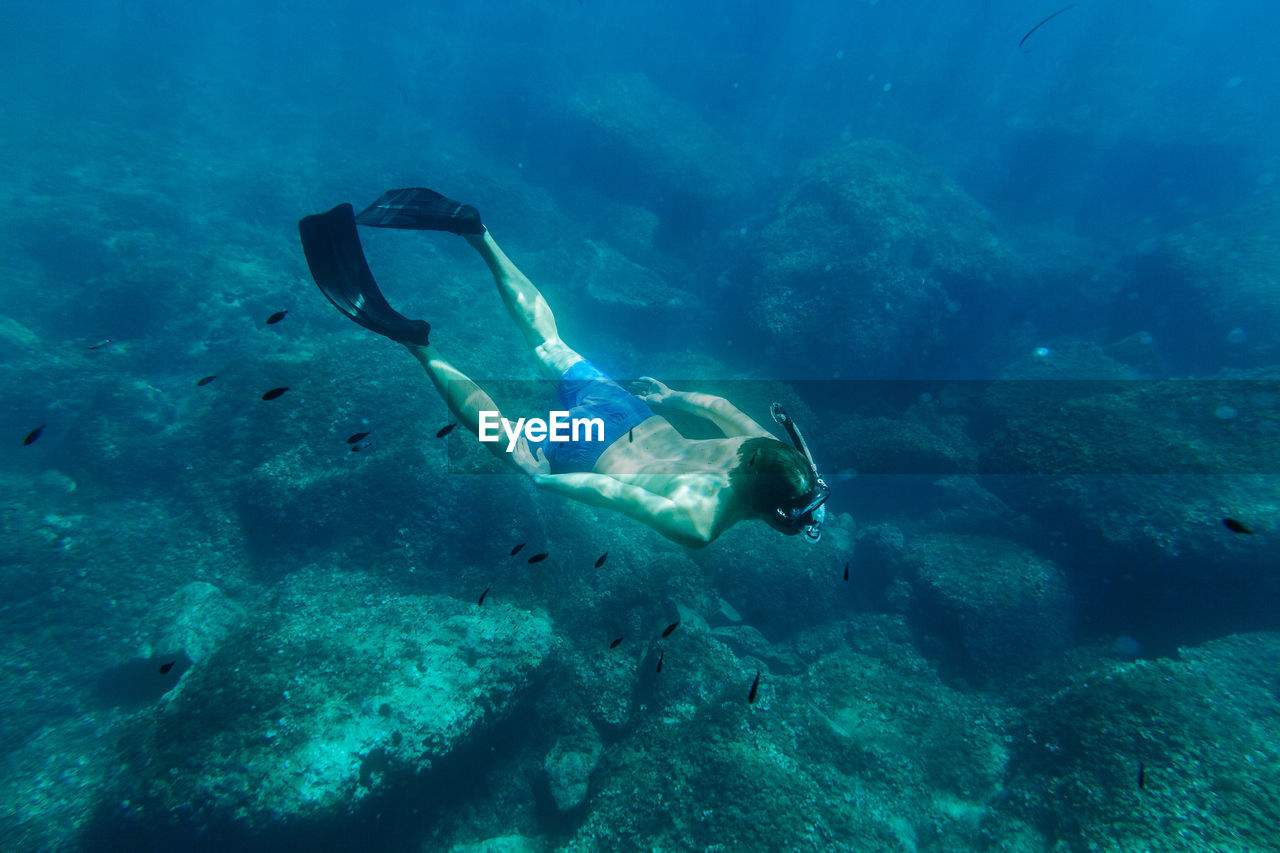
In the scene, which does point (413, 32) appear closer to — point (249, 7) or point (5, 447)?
point (249, 7)

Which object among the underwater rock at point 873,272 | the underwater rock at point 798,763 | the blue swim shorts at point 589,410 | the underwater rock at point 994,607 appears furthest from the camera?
the underwater rock at point 873,272

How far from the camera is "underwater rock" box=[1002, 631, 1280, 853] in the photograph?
3848mm

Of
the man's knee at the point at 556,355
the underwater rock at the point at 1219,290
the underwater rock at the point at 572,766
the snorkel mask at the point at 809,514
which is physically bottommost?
the underwater rock at the point at 572,766

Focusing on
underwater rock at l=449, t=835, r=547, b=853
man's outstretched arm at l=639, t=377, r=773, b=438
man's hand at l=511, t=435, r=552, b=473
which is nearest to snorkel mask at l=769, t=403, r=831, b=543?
man's outstretched arm at l=639, t=377, r=773, b=438

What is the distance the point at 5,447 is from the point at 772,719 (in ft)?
37.5

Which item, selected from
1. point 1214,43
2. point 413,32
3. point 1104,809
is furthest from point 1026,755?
point 1214,43

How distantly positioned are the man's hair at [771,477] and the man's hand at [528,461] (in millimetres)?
1399

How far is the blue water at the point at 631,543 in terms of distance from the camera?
4250mm

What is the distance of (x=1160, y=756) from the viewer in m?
4.22

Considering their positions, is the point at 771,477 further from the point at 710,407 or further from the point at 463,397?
the point at 463,397

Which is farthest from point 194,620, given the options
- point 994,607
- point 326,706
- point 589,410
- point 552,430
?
point 994,607

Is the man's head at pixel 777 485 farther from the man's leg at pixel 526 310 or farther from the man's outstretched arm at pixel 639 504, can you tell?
the man's leg at pixel 526 310

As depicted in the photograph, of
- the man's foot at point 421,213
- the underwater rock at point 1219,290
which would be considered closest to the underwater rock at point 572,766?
the man's foot at point 421,213

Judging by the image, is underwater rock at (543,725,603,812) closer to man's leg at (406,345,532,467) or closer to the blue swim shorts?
the blue swim shorts
